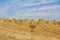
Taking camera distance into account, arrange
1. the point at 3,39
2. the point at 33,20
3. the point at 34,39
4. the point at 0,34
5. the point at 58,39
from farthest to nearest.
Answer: the point at 33,20, the point at 58,39, the point at 34,39, the point at 0,34, the point at 3,39

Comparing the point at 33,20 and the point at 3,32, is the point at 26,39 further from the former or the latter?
the point at 33,20

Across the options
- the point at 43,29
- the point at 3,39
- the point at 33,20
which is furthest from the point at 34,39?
the point at 33,20

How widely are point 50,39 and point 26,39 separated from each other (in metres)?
4.14

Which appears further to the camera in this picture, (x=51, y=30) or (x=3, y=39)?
(x=51, y=30)

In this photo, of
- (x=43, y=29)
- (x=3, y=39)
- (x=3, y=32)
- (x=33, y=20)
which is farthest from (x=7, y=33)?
(x=33, y=20)

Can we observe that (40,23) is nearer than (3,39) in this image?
No

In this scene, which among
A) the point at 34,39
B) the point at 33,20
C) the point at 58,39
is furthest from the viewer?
the point at 33,20

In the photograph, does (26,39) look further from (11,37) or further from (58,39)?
(58,39)

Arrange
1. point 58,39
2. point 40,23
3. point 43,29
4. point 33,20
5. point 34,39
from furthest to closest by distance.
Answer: point 33,20 → point 40,23 → point 43,29 → point 58,39 → point 34,39

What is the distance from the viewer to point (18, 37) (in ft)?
70.3

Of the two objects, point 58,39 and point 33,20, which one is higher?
point 33,20

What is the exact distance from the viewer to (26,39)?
2142 centimetres

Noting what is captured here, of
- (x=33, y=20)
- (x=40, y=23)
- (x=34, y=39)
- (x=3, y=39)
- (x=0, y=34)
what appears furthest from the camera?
(x=33, y=20)

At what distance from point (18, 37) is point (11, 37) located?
1.22 m
